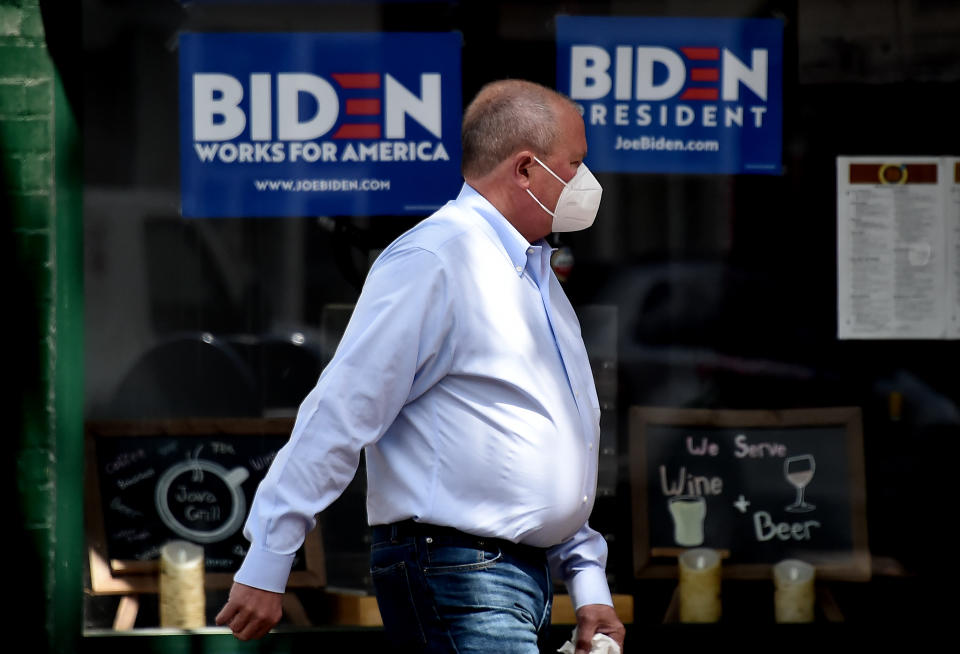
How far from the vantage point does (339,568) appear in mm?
4570

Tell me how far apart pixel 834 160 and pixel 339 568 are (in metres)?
2.33

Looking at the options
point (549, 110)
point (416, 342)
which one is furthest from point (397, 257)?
point (549, 110)

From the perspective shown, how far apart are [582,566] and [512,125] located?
98cm

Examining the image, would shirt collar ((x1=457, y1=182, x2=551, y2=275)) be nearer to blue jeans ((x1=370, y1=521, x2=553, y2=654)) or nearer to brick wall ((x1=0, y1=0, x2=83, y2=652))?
blue jeans ((x1=370, y1=521, x2=553, y2=654))

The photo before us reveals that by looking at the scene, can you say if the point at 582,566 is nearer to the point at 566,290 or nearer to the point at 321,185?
the point at 566,290

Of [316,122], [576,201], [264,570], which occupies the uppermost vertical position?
[316,122]

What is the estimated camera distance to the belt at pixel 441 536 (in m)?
2.54

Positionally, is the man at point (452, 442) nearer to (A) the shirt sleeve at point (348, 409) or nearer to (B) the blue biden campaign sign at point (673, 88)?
(A) the shirt sleeve at point (348, 409)

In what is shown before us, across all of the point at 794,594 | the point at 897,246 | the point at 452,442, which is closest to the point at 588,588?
the point at 452,442

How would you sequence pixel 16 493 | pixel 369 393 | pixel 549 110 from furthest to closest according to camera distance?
pixel 16 493, pixel 549 110, pixel 369 393

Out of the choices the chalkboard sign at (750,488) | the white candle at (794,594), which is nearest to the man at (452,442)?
the chalkboard sign at (750,488)

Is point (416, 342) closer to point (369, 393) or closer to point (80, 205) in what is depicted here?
point (369, 393)

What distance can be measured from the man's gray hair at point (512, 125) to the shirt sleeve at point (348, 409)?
0.36 metres

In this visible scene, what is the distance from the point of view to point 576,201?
2.85m
